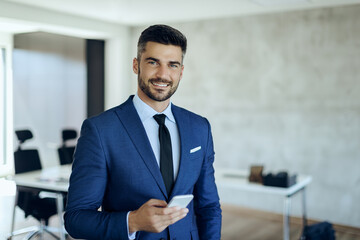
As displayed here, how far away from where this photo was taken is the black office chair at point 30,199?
403 cm

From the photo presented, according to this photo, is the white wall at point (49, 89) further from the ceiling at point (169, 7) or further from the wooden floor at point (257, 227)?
the wooden floor at point (257, 227)

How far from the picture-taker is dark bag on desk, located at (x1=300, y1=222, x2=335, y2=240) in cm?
401

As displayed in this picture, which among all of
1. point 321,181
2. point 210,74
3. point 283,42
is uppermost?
point 283,42

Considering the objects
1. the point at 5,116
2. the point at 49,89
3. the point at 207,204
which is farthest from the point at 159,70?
the point at 49,89

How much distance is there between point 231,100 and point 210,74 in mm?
529

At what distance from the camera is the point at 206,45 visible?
6230mm

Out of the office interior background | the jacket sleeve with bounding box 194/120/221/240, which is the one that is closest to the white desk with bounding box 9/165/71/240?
the office interior background

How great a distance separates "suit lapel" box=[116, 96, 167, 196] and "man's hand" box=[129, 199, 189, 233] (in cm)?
15

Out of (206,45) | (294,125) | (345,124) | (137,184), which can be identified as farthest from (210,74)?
(137,184)

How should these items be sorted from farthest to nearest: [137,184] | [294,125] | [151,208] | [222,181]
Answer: [294,125] < [222,181] < [137,184] < [151,208]

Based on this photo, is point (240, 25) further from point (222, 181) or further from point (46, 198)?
point (46, 198)

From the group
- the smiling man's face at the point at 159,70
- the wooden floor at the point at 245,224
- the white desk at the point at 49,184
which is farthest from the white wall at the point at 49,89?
the smiling man's face at the point at 159,70

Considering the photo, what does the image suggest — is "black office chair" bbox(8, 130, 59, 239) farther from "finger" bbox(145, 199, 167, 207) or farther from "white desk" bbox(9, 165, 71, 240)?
"finger" bbox(145, 199, 167, 207)

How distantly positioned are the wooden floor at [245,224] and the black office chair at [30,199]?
242 millimetres
